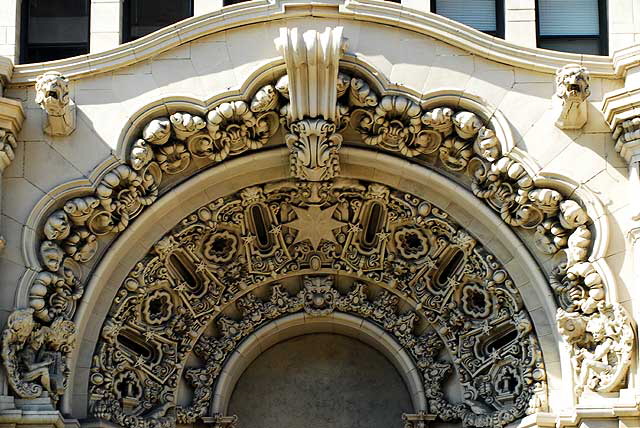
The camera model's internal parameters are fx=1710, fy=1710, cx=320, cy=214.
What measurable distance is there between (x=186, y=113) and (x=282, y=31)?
1.79m

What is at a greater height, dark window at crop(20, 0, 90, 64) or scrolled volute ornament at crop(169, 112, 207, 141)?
dark window at crop(20, 0, 90, 64)

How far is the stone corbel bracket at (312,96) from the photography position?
23609 millimetres

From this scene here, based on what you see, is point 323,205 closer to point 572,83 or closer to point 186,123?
point 186,123

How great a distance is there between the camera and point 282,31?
23.8 m

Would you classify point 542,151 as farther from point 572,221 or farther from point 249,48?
point 249,48

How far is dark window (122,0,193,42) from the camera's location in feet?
83.8

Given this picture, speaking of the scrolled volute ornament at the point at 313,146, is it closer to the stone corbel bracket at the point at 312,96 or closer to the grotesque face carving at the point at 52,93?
the stone corbel bracket at the point at 312,96

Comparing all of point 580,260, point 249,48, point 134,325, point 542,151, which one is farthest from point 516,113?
point 134,325

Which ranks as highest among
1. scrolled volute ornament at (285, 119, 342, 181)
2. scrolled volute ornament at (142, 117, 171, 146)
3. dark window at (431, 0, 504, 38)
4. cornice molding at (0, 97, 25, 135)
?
dark window at (431, 0, 504, 38)

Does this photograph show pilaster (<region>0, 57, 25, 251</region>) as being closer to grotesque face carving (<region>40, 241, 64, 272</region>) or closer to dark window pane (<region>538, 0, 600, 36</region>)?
grotesque face carving (<region>40, 241, 64, 272</region>)

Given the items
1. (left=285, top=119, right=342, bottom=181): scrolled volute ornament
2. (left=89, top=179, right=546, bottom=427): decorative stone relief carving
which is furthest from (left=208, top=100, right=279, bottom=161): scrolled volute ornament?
(left=89, top=179, right=546, bottom=427): decorative stone relief carving

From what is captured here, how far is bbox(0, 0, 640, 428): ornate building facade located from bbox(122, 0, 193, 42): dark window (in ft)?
0.29

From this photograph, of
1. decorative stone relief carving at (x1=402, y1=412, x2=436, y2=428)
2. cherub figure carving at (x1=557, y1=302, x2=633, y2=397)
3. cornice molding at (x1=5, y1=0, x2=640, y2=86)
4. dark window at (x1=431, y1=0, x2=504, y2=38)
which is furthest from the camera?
dark window at (x1=431, y1=0, x2=504, y2=38)

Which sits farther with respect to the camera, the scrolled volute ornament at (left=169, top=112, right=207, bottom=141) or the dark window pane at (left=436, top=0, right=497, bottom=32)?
the dark window pane at (left=436, top=0, right=497, bottom=32)
